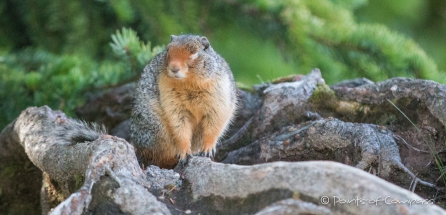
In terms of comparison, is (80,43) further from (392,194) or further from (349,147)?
(392,194)

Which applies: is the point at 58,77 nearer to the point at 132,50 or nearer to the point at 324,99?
the point at 132,50

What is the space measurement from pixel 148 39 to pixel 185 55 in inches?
66.7

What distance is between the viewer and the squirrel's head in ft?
10.4

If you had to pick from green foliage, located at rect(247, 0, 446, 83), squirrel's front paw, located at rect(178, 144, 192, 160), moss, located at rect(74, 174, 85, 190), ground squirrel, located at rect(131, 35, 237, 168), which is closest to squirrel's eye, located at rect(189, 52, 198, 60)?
ground squirrel, located at rect(131, 35, 237, 168)

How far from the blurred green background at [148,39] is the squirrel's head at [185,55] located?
0.80 metres

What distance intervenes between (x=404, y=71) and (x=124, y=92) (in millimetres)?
2214

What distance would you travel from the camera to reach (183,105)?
3516 millimetres

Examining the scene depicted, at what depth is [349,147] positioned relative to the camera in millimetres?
2986

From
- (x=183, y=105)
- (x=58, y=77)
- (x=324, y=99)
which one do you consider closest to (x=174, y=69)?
(x=183, y=105)

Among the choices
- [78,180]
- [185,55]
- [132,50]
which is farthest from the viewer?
[132,50]

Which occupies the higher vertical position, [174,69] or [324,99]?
[324,99]

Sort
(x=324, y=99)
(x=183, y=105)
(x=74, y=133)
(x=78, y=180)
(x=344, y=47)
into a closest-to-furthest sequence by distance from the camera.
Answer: (x=78, y=180), (x=74, y=133), (x=183, y=105), (x=324, y=99), (x=344, y=47)

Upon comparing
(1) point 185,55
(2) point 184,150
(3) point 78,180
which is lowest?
(3) point 78,180

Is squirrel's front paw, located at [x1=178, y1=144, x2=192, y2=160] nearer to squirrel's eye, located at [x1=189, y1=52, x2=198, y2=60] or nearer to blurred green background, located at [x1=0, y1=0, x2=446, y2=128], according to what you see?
squirrel's eye, located at [x1=189, y1=52, x2=198, y2=60]
